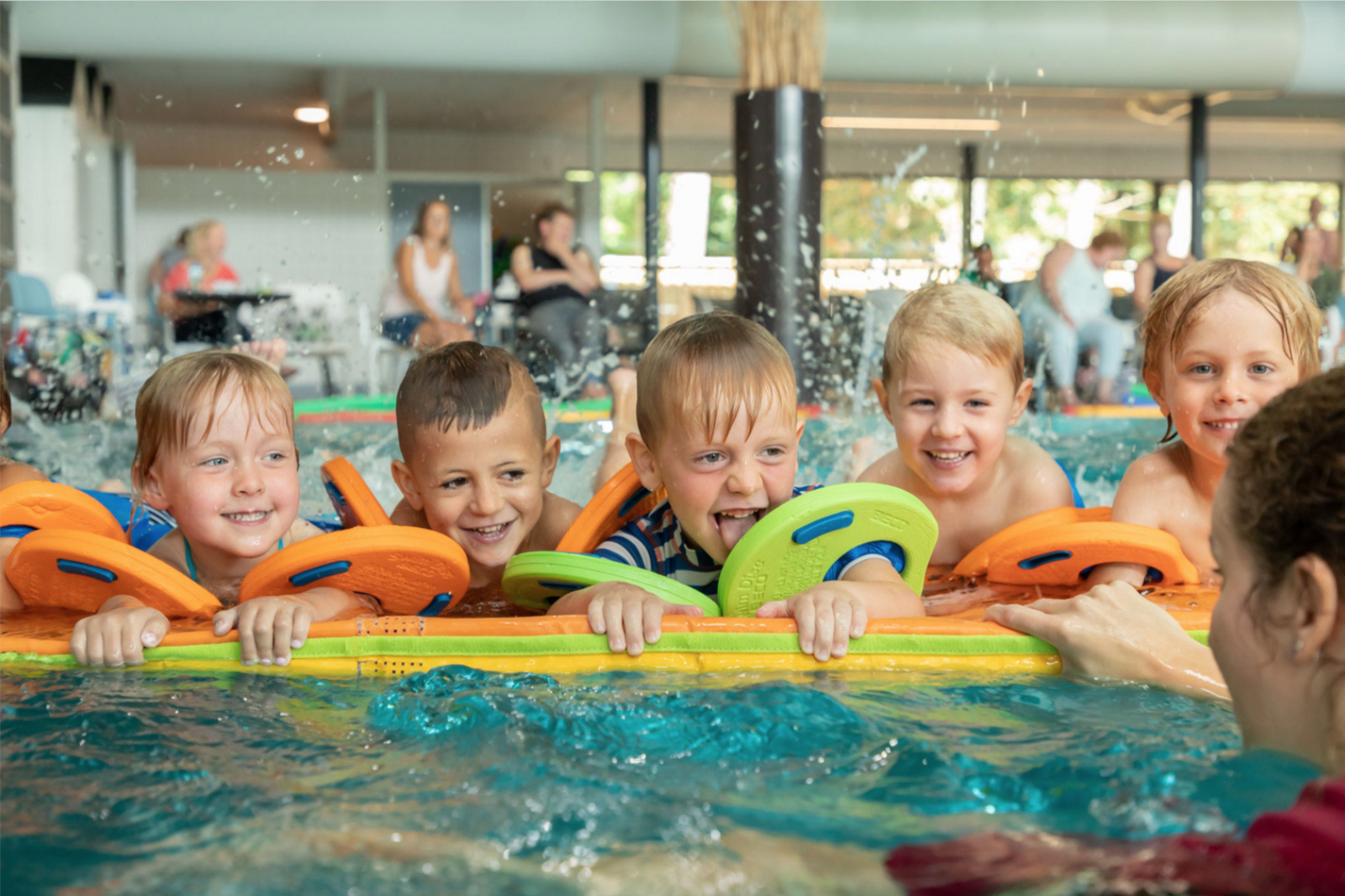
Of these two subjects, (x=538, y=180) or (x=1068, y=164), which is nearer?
(x=538, y=180)

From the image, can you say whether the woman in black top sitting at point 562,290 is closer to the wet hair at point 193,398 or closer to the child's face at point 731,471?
the wet hair at point 193,398

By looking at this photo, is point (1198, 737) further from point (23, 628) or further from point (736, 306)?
point (736, 306)

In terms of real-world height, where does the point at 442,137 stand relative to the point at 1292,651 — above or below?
above

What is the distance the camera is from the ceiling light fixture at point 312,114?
1283 cm

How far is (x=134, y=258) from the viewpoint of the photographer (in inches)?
511

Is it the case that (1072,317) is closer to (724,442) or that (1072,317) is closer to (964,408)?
(964,408)

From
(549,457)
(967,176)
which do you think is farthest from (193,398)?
(967,176)

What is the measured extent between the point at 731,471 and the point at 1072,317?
23.4 ft

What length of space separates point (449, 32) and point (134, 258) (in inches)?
246

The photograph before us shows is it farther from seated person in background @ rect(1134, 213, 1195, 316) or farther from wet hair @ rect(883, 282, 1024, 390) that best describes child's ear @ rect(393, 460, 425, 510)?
seated person in background @ rect(1134, 213, 1195, 316)

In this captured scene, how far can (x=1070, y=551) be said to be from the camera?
2.59 m

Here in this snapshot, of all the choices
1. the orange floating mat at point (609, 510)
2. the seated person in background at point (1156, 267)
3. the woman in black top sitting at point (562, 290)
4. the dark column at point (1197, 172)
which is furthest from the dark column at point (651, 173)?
the orange floating mat at point (609, 510)

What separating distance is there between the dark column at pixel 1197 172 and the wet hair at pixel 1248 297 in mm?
8759

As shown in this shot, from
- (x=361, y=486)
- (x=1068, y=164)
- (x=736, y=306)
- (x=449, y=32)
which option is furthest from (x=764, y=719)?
(x=1068, y=164)
